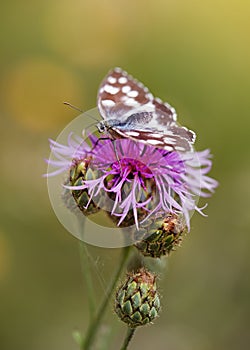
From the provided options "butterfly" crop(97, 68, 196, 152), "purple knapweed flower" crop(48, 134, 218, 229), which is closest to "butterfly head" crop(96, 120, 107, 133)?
"butterfly" crop(97, 68, 196, 152)

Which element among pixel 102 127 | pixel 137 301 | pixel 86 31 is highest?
pixel 102 127

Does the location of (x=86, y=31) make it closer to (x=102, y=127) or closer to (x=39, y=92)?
(x=39, y=92)

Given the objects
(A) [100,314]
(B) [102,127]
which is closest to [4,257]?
(A) [100,314]

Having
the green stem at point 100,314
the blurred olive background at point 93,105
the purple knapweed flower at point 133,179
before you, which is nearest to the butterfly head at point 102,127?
the purple knapweed flower at point 133,179

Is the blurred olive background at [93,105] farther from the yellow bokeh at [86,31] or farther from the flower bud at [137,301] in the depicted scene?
the flower bud at [137,301]

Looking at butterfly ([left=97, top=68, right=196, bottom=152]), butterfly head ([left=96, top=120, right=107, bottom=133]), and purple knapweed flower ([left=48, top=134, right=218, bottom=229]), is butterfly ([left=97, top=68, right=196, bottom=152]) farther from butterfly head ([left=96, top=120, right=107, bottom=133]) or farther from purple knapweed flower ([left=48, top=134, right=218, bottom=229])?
purple knapweed flower ([left=48, top=134, right=218, bottom=229])

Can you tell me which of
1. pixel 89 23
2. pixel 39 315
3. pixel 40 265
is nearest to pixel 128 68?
pixel 89 23
